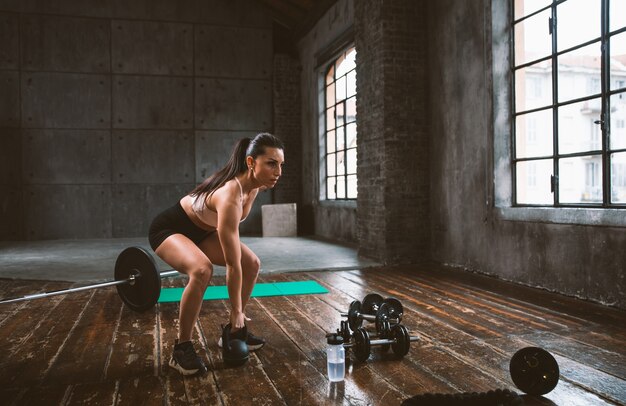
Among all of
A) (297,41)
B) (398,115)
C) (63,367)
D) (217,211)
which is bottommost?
(63,367)

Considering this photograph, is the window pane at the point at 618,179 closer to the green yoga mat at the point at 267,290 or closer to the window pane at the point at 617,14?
the window pane at the point at 617,14

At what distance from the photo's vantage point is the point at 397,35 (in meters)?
5.78

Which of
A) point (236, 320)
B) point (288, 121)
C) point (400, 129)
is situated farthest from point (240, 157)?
point (288, 121)

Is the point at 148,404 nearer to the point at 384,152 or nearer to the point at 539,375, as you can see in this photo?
the point at 539,375

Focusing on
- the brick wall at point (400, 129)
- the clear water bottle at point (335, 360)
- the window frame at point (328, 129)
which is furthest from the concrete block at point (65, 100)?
the clear water bottle at point (335, 360)

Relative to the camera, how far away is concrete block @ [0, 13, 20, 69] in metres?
9.03

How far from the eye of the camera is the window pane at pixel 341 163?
330 inches

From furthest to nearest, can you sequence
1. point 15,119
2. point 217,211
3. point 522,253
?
point 15,119, point 522,253, point 217,211

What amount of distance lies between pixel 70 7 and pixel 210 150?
3.50 meters

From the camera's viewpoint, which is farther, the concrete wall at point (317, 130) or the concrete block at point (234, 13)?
the concrete block at point (234, 13)

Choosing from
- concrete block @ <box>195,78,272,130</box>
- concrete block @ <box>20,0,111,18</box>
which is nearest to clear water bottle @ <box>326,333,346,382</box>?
concrete block @ <box>195,78,272,130</box>

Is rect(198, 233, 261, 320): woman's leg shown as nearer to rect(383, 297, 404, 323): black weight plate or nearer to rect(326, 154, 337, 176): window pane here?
rect(383, 297, 404, 323): black weight plate

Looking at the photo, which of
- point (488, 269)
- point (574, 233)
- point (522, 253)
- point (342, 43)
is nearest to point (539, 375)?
point (574, 233)

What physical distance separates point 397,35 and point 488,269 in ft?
8.97
